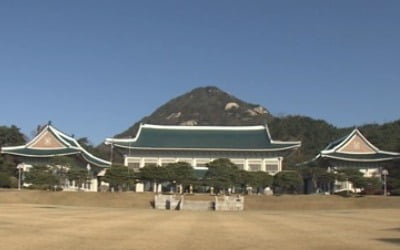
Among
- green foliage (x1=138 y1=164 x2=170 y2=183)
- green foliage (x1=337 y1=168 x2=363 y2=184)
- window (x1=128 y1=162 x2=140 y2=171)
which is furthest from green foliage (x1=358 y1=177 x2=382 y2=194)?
window (x1=128 y1=162 x2=140 y2=171)

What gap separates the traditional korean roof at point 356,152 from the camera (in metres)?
83.8

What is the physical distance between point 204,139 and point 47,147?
81.1 ft

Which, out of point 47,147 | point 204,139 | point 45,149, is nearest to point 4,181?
point 45,149

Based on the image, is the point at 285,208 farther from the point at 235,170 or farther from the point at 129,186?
the point at 129,186

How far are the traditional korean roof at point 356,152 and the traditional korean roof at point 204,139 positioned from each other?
6.19 m

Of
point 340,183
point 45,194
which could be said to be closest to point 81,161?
point 45,194

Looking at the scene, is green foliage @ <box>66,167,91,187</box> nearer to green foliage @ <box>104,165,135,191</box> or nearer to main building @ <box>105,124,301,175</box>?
green foliage @ <box>104,165,135,191</box>

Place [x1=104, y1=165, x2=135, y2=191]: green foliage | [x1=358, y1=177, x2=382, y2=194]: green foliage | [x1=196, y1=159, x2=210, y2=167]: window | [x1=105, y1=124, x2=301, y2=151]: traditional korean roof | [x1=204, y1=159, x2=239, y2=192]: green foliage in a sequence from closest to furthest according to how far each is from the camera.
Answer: [x1=104, y1=165, x2=135, y2=191]: green foliage < [x1=204, y1=159, x2=239, y2=192]: green foliage < [x1=358, y1=177, x2=382, y2=194]: green foliage < [x1=105, y1=124, x2=301, y2=151]: traditional korean roof < [x1=196, y1=159, x2=210, y2=167]: window

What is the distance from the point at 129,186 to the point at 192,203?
23.9m

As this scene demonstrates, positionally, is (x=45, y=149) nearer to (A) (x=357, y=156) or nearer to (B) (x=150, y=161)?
(B) (x=150, y=161)

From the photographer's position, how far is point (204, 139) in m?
88.8

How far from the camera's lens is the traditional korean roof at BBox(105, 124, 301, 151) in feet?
277

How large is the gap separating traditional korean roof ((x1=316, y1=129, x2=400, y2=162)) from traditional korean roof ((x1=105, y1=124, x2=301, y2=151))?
20.3ft

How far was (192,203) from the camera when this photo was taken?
5956cm
